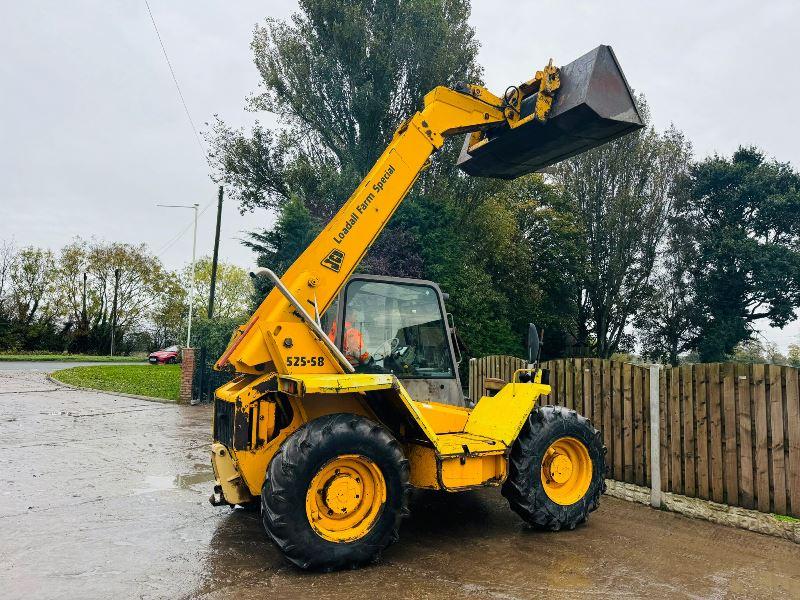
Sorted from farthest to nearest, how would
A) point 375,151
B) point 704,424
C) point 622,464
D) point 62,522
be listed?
point 375,151, point 622,464, point 704,424, point 62,522

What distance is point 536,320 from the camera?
2530 centimetres

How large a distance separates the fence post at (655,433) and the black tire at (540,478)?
1365 millimetres

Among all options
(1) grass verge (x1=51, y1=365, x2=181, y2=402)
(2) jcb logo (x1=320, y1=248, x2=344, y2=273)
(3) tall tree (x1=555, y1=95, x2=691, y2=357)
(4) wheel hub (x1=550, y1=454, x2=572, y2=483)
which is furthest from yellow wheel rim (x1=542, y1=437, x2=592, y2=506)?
(3) tall tree (x1=555, y1=95, x2=691, y2=357)

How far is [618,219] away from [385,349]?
2411cm

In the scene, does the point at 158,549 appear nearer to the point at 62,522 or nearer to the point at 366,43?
the point at 62,522

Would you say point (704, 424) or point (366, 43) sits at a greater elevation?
point (366, 43)

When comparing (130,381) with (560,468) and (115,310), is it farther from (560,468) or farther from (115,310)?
(115,310)

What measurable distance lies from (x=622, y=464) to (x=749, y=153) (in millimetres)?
28913

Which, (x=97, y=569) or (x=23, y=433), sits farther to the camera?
(x=23, y=433)

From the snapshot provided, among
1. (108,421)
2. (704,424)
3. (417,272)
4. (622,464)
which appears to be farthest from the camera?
(417,272)

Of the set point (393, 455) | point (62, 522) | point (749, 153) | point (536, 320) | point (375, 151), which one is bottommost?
point (62, 522)

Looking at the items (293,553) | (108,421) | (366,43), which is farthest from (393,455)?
(366,43)

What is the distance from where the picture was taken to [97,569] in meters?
4.14

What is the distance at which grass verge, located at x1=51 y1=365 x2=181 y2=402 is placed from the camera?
717 inches
